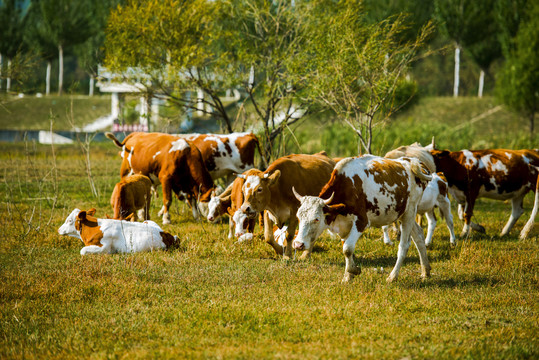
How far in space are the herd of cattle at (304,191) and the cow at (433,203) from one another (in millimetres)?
20

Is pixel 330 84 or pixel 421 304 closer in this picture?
pixel 421 304

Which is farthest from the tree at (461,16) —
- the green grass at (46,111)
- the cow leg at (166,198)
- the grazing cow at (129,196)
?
the grazing cow at (129,196)

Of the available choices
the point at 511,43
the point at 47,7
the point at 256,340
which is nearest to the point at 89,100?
the point at 47,7

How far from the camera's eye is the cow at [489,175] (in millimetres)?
12641

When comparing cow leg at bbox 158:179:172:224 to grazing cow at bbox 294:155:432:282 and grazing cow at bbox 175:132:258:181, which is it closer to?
grazing cow at bbox 175:132:258:181

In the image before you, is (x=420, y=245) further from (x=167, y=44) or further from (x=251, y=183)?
(x=167, y=44)

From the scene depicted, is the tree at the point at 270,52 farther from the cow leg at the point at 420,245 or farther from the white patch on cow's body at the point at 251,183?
the cow leg at the point at 420,245

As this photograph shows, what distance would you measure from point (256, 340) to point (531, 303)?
3655 mm

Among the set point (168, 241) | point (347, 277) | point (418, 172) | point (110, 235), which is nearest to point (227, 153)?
point (168, 241)

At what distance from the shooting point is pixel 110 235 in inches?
383

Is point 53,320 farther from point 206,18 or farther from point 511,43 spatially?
point 511,43

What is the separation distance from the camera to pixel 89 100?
72812mm

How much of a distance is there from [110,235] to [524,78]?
128ft

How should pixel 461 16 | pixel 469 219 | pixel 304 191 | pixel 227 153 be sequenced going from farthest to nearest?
pixel 461 16 → pixel 227 153 → pixel 469 219 → pixel 304 191
